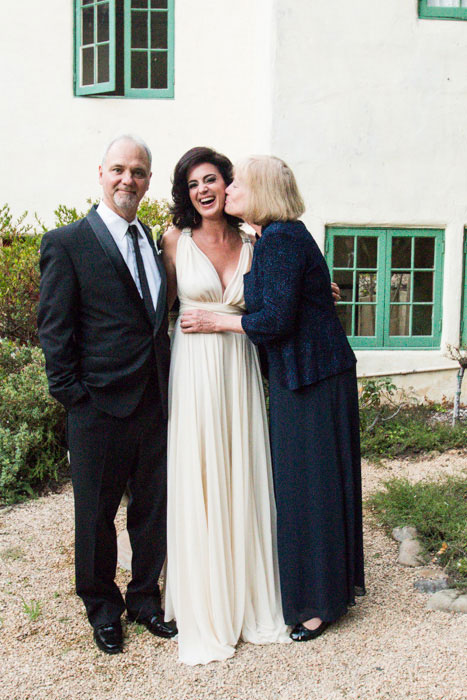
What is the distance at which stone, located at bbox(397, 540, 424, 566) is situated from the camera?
12.9 ft

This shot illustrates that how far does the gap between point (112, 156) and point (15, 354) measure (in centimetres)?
336

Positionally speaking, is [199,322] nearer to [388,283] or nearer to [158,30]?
[388,283]

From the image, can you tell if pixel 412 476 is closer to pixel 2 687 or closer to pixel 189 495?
pixel 189 495

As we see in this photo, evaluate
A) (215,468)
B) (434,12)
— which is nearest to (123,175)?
(215,468)

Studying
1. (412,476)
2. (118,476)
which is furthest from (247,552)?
(412,476)

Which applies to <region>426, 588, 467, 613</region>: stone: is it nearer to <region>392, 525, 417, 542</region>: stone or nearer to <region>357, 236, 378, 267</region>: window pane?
<region>392, 525, 417, 542</region>: stone

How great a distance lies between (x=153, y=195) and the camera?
797cm

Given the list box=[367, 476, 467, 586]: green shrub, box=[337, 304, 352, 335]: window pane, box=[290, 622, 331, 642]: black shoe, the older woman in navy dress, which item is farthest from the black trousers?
box=[337, 304, 352, 335]: window pane

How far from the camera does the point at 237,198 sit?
2973 millimetres

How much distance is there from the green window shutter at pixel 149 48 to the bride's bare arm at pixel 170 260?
212 inches

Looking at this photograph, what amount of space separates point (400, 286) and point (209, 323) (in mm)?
4863

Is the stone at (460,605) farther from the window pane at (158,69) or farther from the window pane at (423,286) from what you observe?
the window pane at (158,69)

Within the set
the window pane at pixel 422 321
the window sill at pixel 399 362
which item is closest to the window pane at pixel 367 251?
the window pane at pixel 422 321

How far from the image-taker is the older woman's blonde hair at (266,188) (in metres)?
2.91
